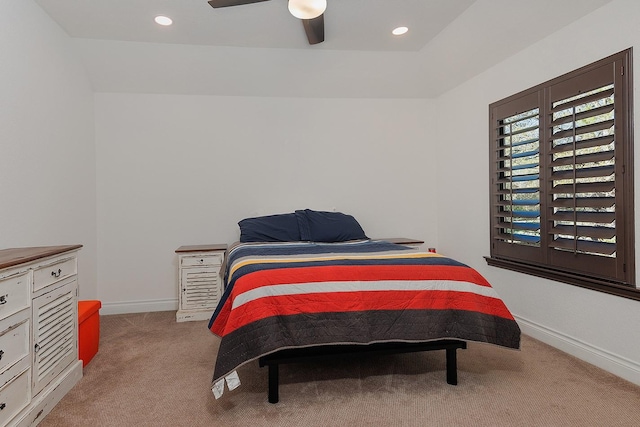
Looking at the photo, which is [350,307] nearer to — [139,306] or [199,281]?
[199,281]

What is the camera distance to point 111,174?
3947 mm

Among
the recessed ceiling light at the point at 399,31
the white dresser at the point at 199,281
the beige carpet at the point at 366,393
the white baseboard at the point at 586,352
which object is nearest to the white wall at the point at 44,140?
the white dresser at the point at 199,281

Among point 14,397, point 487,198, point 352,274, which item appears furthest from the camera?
point 487,198

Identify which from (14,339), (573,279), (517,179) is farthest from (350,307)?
(517,179)

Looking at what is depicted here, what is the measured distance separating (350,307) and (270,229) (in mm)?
1906

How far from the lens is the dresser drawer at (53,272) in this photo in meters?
1.93

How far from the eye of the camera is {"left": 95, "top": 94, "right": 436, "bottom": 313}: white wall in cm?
396

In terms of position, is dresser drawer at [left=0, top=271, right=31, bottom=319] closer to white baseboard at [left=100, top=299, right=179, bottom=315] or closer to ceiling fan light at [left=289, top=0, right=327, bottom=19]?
ceiling fan light at [left=289, top=0, right=327, bottom=19]

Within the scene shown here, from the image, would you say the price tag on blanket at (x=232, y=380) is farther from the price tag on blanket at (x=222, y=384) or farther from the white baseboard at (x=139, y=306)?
the white baseboard at (x=139, y=306)

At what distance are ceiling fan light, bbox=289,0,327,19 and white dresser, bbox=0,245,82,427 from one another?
6.37ft

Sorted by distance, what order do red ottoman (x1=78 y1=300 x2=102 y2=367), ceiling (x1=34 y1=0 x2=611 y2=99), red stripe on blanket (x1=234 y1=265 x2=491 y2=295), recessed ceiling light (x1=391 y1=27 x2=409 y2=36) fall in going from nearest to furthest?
red stripe on blanket (x1=234 y1=265 x2=491 y2=295)
red ottoman (x1=78 y1=300 x2=102 y2=367)
ceiling (x1=34 y1=0 x2=611 y2=99)
recessed ceiling light (x1=391 y1=27 x2=409 y2=36)

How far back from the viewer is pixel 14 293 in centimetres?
173

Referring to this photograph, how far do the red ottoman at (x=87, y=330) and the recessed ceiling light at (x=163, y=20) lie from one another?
7.66ft

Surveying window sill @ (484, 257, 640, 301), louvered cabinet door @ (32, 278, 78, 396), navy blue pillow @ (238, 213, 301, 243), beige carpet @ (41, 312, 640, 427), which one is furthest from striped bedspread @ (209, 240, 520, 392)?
navy blue pillow @ (238, 213, 301, 243)
